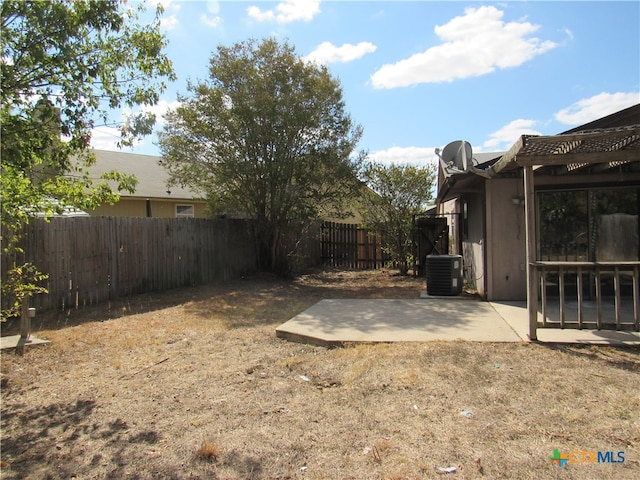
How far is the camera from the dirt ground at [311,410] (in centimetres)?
281

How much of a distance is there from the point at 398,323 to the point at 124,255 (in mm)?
5937

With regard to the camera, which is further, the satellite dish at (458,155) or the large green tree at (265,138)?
the large green tree at (265,138)

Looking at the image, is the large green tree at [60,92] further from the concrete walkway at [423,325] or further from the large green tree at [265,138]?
the large green tree at [265,138]

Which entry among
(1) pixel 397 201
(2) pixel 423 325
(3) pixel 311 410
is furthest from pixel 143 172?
(3) pixel 311 410

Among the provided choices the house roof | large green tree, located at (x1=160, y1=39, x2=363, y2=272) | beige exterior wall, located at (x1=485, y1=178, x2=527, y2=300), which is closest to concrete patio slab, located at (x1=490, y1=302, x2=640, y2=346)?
beige exterior wall, located at (x1=485, y1=178, x2=527, y2=300)

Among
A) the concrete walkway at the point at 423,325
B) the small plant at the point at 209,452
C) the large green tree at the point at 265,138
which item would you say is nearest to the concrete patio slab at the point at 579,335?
the concrete walkway at the point at 423,325

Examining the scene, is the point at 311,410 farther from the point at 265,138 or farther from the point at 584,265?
the point at 265,138

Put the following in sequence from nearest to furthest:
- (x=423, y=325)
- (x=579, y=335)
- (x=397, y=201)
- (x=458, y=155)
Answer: (x=579, y=335), (x=423, y=325), (x=458, y=155), (x=397, y=201)

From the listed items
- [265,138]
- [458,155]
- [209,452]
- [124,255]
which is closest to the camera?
[209,452]

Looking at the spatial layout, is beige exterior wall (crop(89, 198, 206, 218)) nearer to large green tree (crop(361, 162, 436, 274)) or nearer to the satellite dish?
large green tree (crop(361, 162, 436, 274))

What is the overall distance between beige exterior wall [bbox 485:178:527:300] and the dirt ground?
3.21 m

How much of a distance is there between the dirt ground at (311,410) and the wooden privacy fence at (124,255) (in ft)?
6.26

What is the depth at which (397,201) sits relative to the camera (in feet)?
43.1

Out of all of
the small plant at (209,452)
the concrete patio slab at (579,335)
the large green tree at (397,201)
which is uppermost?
the large green tree at (397,201)
